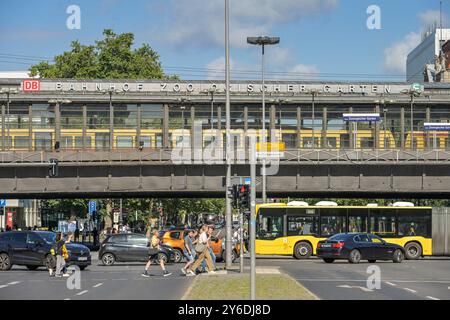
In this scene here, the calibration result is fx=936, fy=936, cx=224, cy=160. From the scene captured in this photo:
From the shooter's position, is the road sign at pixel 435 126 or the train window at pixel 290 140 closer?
the train window at pixel 290 140

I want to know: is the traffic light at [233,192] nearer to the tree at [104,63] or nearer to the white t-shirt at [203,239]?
the white t-shirt at [203,239]

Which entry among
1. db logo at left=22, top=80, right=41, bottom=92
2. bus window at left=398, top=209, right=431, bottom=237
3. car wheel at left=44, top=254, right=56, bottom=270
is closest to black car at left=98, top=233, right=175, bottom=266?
car wheel at left=44, top=254, right=56, bottom=270

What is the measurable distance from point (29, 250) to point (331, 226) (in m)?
18.3

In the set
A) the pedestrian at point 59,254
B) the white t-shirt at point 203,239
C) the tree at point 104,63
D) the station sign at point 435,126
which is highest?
the tree at point 104,63

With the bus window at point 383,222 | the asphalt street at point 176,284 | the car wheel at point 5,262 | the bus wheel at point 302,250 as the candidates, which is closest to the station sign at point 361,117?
the bus window at point 383,222

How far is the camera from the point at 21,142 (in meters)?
60.3

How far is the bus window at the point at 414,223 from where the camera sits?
4966 centimetres

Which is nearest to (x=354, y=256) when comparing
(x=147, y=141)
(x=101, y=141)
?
(x=147, y=141)

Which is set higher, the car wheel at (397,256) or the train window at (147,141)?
the train window at (147,141)

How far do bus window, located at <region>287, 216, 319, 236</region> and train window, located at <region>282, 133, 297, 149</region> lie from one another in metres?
10.9

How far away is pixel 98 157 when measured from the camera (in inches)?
2157

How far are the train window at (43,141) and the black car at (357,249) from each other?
2316 cm

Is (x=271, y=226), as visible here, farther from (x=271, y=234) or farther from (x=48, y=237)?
(x=48, y=237)
